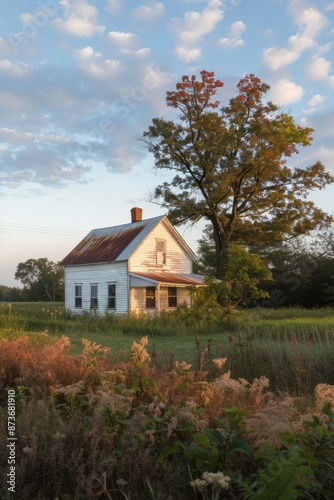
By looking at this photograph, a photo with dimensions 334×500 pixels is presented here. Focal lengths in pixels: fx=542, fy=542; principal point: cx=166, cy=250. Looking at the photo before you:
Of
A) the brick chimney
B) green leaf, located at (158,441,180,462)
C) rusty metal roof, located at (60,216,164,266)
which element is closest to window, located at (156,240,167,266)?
rusty metal roof, located at (60,216,164,266)

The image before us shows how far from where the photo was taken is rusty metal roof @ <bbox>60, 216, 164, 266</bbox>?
3152cm

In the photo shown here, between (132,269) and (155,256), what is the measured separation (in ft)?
7.00

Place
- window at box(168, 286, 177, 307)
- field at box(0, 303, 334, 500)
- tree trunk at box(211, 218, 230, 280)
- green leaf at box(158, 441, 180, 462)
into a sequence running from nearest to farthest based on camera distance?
1. field at box(0, 303, 334, 500)
2. green leaf at box(158, 441, 180, 462)
3. window at box(168, 286, 177, 307)
4. tree trunk at box(211, 218, 230, 280)

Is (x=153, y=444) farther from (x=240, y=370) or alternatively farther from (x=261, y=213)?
(x=261, y=213)

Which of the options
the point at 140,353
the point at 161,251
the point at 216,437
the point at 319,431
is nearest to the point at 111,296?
the point at 161,251

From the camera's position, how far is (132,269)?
30.9m

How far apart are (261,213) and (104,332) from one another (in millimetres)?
20604

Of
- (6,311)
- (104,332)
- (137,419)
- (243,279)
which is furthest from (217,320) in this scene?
(137,419)

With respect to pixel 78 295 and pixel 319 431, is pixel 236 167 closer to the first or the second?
pixel 78 295

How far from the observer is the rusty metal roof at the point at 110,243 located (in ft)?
103

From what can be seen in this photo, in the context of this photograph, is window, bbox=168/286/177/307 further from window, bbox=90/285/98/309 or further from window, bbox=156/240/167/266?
window, bbox=90/285/98/309

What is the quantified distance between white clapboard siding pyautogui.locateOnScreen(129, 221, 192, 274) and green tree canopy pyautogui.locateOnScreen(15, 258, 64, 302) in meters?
44.0

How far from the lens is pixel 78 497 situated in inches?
118

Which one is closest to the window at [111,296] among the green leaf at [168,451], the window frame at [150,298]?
the window frame at [150,298]
